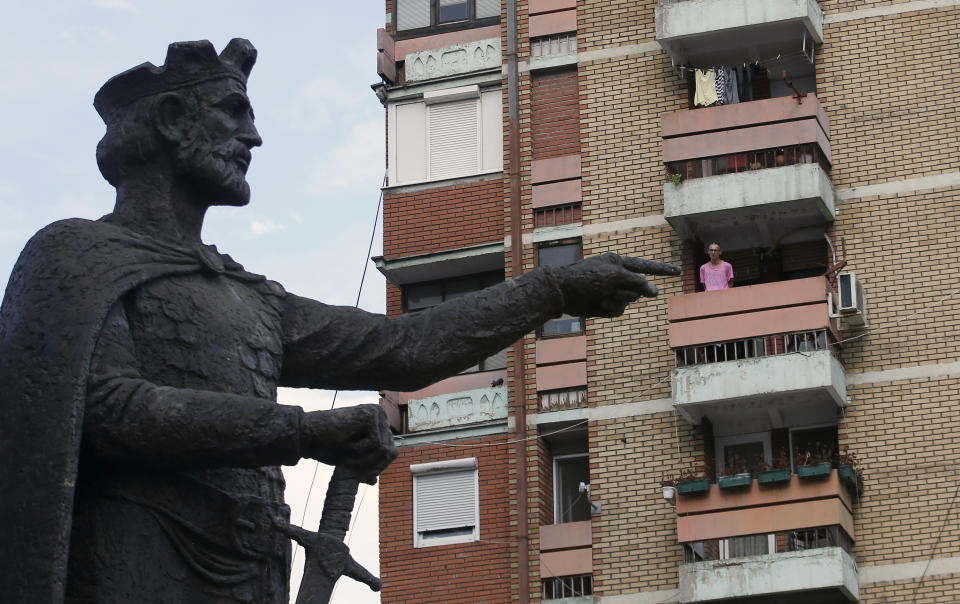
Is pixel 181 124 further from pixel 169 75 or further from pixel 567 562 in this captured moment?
pixel 567 562

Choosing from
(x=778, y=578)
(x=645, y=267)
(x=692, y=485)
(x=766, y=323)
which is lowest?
(x=645, y=267)

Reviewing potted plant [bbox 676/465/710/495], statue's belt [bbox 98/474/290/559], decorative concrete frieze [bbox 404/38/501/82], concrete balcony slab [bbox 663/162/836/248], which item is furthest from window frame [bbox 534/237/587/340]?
statue's belt [bbox 98/474/290/559]

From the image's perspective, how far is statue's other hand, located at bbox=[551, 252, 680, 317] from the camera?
10039 mm

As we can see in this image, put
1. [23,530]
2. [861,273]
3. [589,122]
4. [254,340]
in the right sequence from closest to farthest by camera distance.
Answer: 1. [23,530]
2. [254,340]
3. [861,273]
4. [589,122]

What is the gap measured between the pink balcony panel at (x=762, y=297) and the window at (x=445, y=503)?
205 inches

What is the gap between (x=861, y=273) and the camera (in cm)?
4059

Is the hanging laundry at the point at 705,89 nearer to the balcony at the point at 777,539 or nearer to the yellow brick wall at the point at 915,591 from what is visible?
the balcony at the point at 777,539

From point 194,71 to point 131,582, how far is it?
2153mm

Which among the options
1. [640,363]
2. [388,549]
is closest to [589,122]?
[640,363]

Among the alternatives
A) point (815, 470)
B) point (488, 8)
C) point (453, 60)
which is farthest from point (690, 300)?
point (488, 8)

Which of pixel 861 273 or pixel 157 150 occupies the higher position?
pixel 861 273

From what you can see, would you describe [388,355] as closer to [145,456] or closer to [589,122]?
[145,456]

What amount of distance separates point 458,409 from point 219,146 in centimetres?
3327

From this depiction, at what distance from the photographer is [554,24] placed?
44250 millimetres
